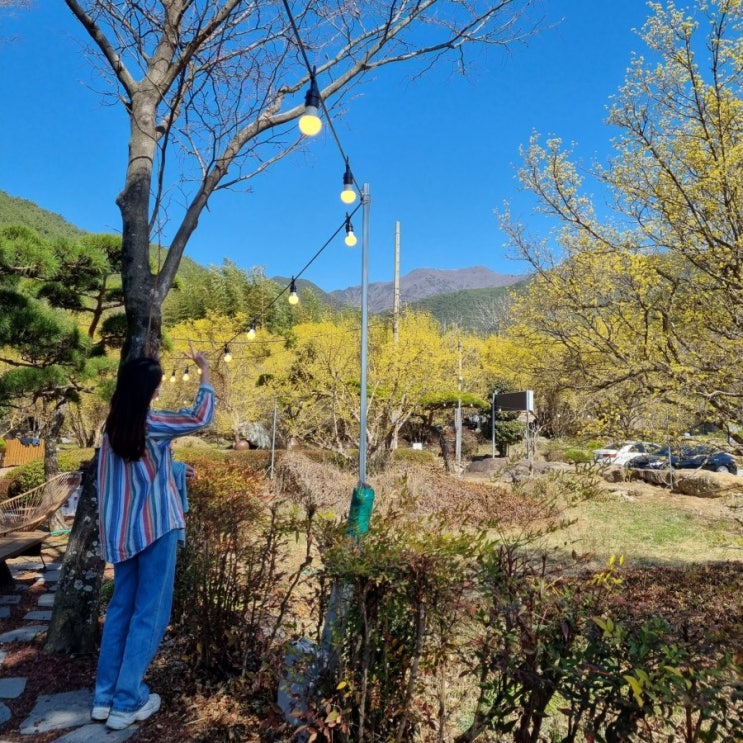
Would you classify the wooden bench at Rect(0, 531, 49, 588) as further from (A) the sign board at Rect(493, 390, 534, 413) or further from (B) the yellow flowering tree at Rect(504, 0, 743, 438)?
(A) the sign board at Rect(493, 390, 534, 413)

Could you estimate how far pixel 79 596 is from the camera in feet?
7.73

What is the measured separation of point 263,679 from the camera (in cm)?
179

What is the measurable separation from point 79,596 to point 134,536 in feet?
3.06

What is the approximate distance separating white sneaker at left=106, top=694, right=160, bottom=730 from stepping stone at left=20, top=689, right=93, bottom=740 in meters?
0.05

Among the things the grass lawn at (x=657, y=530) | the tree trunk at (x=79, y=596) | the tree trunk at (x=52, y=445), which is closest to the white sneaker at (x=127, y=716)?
the tree trunk at (x=79, y=596)

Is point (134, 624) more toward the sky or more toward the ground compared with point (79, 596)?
more toward the sky

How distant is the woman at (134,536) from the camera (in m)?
1.74

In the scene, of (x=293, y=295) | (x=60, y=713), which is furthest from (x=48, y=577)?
(x=293, y=295)

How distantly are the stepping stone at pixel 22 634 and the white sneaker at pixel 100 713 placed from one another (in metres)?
1.07

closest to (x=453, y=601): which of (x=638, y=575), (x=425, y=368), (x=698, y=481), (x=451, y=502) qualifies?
(x=638, y=575)

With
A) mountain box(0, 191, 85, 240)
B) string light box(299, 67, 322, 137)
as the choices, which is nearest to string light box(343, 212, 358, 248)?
string light box(299, 67, 322, 137)

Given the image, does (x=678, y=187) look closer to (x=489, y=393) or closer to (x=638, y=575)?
(x=638, y=575)

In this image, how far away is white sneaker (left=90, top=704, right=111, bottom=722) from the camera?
177 cm

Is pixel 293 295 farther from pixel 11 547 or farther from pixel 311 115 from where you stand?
pixel 311 115
